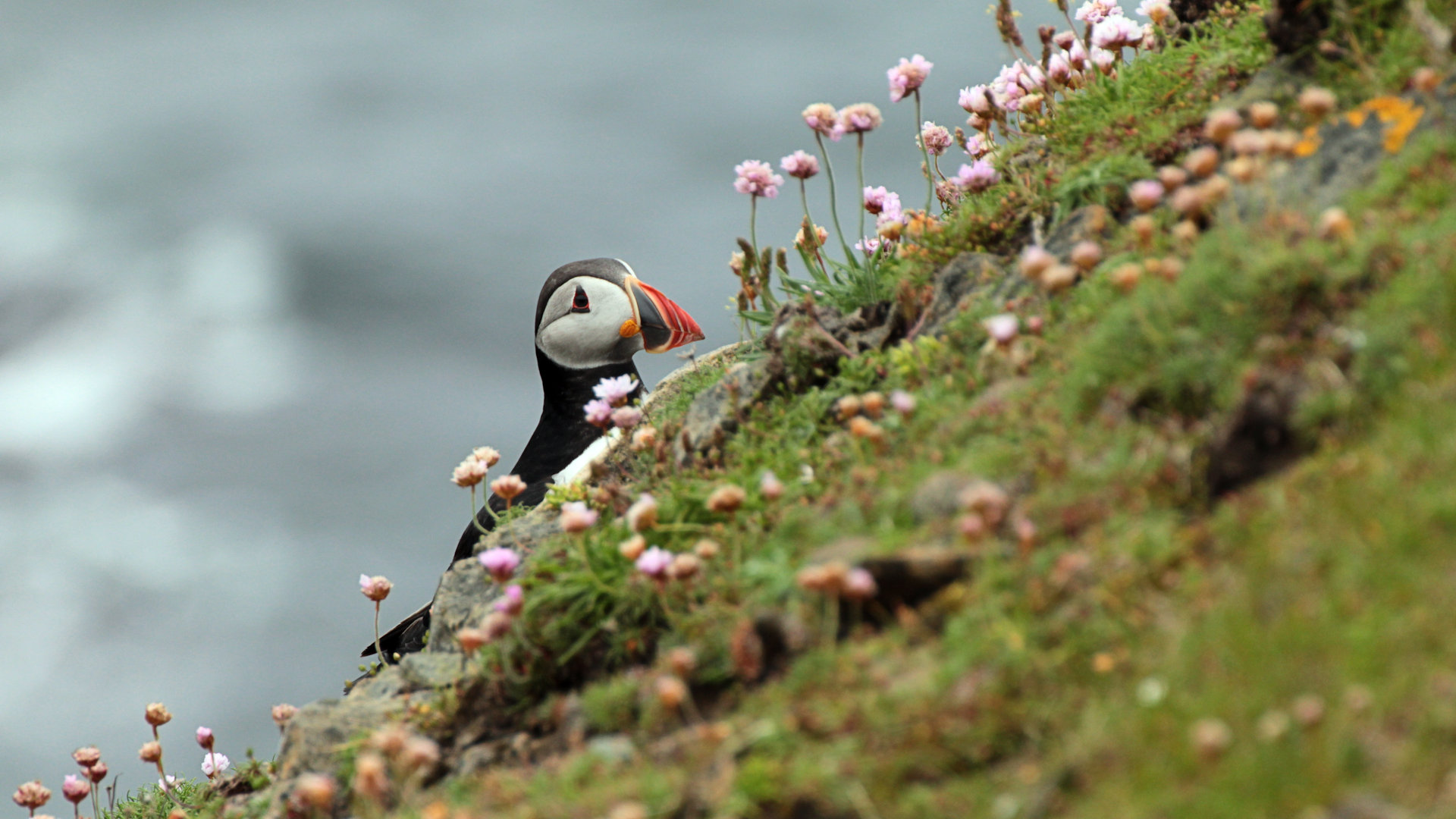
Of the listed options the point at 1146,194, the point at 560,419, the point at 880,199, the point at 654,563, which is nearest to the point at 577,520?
the point at 654,563

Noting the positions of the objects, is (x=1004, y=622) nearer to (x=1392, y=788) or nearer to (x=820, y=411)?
(x=1392, y=788)

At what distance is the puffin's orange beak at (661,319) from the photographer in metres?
10.1

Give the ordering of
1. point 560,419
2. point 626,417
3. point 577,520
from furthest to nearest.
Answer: point 560,419 < point 626,417 < point 577,520

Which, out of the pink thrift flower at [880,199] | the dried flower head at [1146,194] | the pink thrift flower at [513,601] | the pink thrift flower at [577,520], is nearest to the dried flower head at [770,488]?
the pink thrift flower at [577,520]

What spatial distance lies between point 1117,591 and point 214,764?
247 inches

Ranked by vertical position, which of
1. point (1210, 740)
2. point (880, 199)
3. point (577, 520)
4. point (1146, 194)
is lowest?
point (1210, 740)

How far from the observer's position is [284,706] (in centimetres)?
684

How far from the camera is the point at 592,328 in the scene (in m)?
10.1

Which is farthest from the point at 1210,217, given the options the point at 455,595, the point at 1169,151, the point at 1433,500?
the point at 455,595

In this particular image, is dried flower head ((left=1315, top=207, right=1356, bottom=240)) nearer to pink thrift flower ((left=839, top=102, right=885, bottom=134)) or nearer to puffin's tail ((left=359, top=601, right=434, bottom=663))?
A: pink thrift flower ((left=839, top=102, right=885, bottom=134))

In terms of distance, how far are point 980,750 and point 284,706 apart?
5.12 meters

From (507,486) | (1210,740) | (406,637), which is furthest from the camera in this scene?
(406,637)

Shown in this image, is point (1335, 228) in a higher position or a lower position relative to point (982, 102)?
lower

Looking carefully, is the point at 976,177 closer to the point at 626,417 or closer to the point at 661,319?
the point at 626,417
